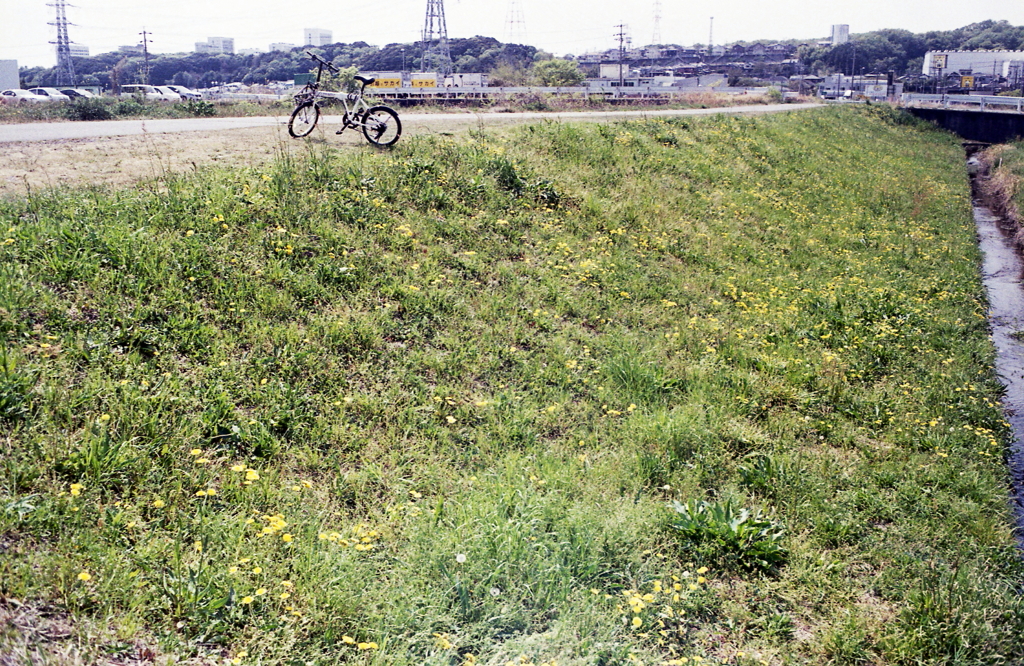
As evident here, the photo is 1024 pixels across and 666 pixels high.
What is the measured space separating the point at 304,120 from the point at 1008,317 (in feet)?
48.7

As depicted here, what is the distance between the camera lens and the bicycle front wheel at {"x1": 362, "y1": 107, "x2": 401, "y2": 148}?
45.9 feet

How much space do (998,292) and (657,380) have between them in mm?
12350

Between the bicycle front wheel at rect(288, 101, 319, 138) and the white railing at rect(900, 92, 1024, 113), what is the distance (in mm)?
61141

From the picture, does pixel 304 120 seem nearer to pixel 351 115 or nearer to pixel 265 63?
pixel 351 115

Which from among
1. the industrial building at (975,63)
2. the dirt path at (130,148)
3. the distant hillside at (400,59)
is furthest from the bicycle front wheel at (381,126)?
the industrial building at (975,63)

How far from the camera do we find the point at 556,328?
32.4 feet

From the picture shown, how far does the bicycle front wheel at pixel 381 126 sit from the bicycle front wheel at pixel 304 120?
42.7 inches

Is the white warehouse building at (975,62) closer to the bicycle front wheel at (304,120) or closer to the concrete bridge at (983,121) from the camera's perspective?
the concrete bridge at (983,121)

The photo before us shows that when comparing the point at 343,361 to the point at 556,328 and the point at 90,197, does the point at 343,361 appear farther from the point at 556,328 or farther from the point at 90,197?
the point at 90,197

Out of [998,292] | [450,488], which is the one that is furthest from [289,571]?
[998,292]

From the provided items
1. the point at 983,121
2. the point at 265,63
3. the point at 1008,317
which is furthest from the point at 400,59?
the point at 1008,317

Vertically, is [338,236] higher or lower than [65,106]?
lower

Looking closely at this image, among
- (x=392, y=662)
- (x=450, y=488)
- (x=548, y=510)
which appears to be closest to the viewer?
(x=392, y=662)

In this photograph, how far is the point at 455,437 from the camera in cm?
719
